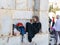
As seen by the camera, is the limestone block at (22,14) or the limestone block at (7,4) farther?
the limestone block at (22,14)

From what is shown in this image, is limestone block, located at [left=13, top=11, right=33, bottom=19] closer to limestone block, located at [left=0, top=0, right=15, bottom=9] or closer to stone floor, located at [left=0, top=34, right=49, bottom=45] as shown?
limestone block, located at [left=0, top=0, right=15, bottom=9]

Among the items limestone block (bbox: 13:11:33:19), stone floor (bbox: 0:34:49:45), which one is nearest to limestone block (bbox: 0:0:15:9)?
limestone block (bbox: 13:11:33:19)

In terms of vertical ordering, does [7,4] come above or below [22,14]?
above

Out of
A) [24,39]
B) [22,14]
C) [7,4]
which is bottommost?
[24,39]

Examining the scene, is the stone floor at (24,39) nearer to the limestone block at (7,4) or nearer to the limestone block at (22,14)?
the limestone block at (22,14)

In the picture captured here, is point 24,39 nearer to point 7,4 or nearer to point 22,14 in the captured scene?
point 22,14

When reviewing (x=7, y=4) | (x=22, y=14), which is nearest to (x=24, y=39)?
(x=22, y=14)

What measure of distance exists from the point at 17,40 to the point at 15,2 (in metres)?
1.22

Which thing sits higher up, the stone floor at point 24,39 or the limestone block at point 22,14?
the limestone block at point 22,14

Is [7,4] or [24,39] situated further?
[24,39]

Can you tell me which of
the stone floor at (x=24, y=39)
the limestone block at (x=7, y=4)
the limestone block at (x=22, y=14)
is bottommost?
the stone floor at (x=24, y=39)

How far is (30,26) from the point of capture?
799 centimetres

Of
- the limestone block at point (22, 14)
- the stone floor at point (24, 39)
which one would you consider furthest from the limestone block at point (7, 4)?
the stone floor at point (24, 39)

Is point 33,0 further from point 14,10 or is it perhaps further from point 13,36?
point 13,36
